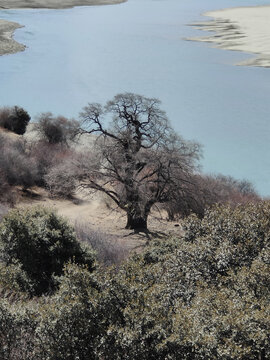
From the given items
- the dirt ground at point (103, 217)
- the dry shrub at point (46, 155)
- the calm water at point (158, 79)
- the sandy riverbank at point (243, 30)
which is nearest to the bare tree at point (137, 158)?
the dirt ground at point (103, 217)

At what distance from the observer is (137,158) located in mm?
22953

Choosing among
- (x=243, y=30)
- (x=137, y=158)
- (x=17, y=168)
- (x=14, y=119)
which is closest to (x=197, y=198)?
(x=137, y=158)

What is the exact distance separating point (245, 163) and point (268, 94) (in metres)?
13.6

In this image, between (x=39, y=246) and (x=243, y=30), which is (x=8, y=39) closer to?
(x=243, y=30)

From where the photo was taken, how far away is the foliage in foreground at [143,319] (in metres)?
7.72

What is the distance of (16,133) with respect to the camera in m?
39.2

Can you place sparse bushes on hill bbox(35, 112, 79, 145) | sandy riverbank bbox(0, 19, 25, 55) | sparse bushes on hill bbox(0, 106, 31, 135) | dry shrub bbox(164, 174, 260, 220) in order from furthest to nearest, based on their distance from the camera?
1. sandy riverbank bbox(0, 19, 25, 55)
2. sparse bushes on hill bbox(0, 106, 31, 135)
3. sparse bushes on hill bbox(35, 112, 79, 145)
4. dry shrub bbox(164, 174, 260, 220)

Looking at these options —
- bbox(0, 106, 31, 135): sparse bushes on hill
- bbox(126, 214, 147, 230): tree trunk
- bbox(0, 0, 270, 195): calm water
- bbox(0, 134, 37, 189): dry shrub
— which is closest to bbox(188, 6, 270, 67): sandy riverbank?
bbox(0, 0, 270, 195): calm water

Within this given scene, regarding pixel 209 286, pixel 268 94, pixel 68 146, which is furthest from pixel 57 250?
pixel 268 94

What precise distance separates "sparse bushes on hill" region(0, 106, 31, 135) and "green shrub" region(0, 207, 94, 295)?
24195mm

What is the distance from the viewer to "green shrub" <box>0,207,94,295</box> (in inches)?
536

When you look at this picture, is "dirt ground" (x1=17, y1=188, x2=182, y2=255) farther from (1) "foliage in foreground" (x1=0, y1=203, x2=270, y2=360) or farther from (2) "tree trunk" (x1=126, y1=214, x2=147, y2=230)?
(1) "foliage in foreground" (x1=0, y1=203, x2=270, y2=360)

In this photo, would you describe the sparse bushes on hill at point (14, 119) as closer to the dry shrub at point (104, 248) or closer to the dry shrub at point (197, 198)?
the dry shrub at point (197, 198)

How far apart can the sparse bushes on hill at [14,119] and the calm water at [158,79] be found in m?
3.64
